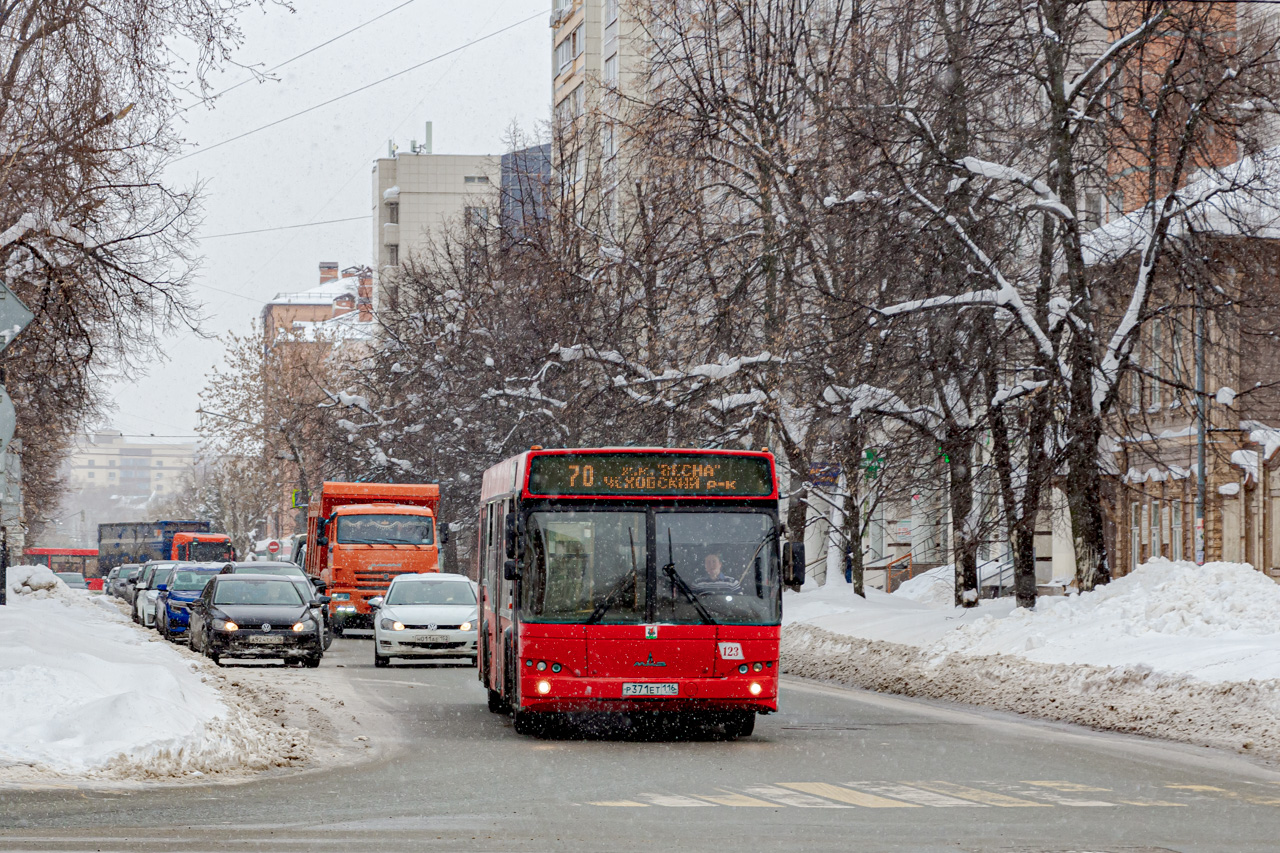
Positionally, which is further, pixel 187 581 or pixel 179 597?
pixel 187 581

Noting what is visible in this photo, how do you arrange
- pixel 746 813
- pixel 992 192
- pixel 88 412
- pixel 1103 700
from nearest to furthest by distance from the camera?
pixel 746 813 → pixel 1103 700 → pixel 992 192 → pixel 88 412

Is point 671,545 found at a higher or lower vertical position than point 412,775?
higher

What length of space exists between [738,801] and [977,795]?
5.14ft

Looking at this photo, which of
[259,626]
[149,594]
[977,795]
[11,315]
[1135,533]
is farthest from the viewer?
[149,594]

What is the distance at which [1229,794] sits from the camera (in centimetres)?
1212

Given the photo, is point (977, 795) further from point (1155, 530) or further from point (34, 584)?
point (34, 584)

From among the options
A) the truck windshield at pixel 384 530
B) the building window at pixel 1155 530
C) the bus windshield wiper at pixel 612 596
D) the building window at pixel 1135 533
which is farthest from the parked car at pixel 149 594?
the bus windshield wiper at pixel 612 596

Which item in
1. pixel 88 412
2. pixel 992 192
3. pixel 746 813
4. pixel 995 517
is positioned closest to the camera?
pixel 746 813

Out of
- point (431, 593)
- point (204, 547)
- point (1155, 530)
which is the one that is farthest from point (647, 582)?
point (204, 547)

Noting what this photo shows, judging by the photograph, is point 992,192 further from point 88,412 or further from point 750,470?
point 88,412

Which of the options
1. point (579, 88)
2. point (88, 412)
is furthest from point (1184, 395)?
point (579, 88)

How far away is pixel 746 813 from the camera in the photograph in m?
11.1

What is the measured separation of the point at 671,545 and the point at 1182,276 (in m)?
10.3

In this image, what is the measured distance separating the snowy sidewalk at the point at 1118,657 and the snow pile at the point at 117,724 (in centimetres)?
804
